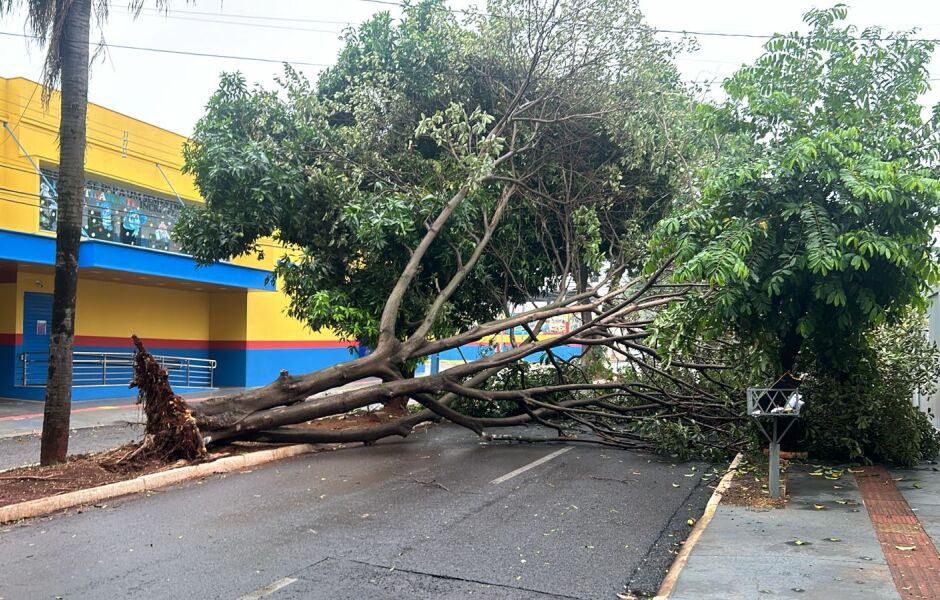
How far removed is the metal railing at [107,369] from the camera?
19.7m

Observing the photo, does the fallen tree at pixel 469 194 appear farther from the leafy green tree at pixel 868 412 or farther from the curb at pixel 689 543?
the curb at pixel 689 543

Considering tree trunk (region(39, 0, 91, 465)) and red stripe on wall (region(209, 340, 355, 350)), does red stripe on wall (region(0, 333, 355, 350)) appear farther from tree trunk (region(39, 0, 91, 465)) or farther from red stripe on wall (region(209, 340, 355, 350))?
tree trunk (region(39, 0, 91, 465))

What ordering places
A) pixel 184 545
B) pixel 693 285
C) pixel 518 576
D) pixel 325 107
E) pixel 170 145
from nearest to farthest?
pixel 518 576 < pixel 184 545 < pixel 693 285 < pixel 325 107 < pixel 170 145

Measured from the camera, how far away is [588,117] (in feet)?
49.4

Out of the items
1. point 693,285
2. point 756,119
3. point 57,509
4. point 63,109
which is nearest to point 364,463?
point 57,509

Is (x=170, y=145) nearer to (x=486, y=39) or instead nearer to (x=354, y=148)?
(x=354, y=148)

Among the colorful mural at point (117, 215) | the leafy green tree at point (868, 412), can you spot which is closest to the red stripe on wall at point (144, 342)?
the colorful mural at point (117, 215)

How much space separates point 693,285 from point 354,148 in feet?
23.8

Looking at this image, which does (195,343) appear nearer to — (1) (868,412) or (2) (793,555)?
(1) (868,412)

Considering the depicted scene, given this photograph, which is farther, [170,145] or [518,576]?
[170,145]

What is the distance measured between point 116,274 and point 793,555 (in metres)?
18.4

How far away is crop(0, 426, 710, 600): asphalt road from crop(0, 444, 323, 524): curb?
20 centimetres

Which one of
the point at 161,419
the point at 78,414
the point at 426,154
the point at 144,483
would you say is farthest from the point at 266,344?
the point at 144,483

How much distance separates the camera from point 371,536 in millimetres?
7035
